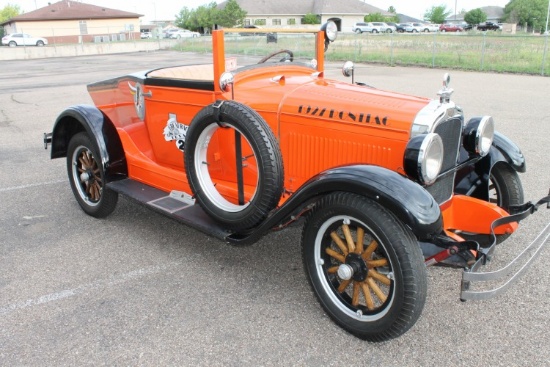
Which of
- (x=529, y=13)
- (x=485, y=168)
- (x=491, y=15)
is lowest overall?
(x=485, y=168)

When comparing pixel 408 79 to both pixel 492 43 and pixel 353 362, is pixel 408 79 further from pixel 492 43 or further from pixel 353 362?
pixel 353 362

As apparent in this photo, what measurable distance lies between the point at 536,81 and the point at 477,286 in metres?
12.8

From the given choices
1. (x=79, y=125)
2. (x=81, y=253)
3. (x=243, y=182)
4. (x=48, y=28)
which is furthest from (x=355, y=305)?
(x=48, y=28)

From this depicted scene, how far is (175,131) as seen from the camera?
12.7 ft

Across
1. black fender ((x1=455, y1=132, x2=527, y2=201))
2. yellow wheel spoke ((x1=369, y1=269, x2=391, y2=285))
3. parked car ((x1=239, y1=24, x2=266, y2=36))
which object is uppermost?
parked car ((x1=239, y1=24, x2=266, y2=36))

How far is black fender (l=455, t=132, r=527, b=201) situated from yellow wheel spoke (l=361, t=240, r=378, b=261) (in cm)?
126

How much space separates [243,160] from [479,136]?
1640 millimetres

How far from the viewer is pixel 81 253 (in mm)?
3734

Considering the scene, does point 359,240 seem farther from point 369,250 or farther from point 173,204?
point 173,204

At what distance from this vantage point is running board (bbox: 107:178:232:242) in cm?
324

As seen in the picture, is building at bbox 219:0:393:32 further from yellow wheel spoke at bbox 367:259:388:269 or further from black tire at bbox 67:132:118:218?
yellow wheel spoke at bbox 367:259:388:269

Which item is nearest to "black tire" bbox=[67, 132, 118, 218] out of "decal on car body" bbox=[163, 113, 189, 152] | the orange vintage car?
the orange vintage car

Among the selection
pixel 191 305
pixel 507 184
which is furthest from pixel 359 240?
pixel 507 184

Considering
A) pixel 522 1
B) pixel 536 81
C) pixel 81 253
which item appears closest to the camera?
pixel 81 253
